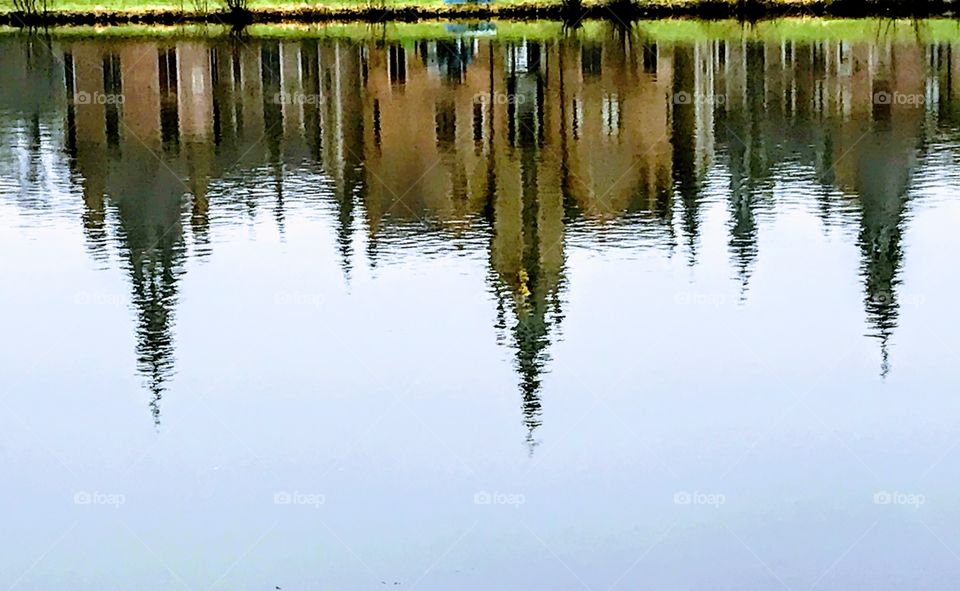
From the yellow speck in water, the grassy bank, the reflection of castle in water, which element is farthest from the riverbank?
the yellow speck in water

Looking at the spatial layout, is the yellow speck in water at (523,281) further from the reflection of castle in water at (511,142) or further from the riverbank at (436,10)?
the riverbank at (436,10)

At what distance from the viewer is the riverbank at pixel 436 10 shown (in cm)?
7094

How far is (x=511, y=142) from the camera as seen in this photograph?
121 ft

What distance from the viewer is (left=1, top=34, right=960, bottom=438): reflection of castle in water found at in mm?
24266

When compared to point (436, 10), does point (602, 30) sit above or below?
below

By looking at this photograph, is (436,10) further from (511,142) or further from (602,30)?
(511,142)

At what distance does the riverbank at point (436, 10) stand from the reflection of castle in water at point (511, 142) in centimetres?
1083

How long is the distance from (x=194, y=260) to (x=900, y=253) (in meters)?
9.44

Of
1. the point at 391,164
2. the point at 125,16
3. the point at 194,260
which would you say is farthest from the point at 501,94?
the point at 125,16

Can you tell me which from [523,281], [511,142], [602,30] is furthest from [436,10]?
[523,281]

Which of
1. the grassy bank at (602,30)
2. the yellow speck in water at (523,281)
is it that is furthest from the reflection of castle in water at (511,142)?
the grassy bank at (602,30)

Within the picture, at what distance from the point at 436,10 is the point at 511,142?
1686 inches

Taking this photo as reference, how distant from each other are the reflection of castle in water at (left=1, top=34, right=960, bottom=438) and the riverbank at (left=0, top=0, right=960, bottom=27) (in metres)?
10.8

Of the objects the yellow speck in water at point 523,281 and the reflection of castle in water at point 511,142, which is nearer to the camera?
the yellow speck in water at point 523,281
